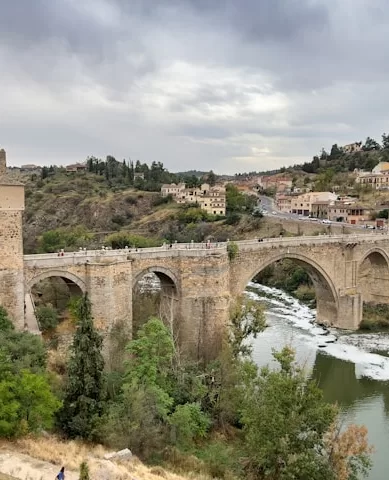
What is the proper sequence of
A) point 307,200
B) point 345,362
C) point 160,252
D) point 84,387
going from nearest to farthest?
point 84,387
point 160,252
point 345,362
point 307,200

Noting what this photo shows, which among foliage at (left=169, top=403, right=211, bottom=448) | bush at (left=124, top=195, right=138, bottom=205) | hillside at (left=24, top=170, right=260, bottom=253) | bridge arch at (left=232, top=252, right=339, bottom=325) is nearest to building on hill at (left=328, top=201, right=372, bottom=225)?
hillside at (left=24, top=170, right=260, bottom=253)

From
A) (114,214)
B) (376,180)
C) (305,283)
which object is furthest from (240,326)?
(376,180)

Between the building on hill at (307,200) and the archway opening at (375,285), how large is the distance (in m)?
24.5

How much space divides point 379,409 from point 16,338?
45.6 ft

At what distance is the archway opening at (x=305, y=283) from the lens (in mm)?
29658

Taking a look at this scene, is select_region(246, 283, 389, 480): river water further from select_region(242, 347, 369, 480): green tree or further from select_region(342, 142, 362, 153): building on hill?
select_region(342, 142, 362, 153): building on hill

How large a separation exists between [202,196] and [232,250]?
4104 cm

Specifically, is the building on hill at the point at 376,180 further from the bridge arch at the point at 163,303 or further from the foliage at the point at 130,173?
the bridge arch at the point at 163,303

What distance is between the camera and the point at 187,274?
21.2 metres

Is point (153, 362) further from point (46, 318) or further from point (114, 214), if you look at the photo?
point (114, 214)

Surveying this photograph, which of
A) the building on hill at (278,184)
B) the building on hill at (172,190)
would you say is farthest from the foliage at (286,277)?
the building on hill at (278,184)

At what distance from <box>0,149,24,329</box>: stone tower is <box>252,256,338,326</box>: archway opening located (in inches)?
497

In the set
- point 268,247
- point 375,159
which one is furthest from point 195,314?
point 375,159

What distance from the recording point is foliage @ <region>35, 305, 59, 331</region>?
18031 millimetres
